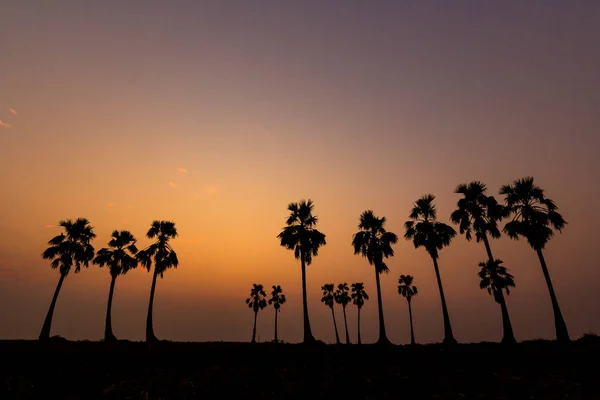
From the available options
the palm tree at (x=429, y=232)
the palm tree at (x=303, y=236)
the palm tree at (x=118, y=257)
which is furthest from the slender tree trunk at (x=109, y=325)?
the palm tree at (x=429, y=232)

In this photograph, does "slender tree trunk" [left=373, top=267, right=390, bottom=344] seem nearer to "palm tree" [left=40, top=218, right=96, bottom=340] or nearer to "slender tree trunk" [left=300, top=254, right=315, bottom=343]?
"slender tree trunk" [left=300, top=254, right=315, bottom=343]

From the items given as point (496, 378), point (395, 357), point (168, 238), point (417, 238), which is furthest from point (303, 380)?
point (168, 238)

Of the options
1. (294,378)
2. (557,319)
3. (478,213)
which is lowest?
(294,378)

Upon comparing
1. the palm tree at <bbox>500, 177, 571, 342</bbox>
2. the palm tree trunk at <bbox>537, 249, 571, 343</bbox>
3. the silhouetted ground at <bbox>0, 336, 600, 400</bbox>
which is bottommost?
the silhouetted ground at <bbox>0, 336, 600, 400</bbox>

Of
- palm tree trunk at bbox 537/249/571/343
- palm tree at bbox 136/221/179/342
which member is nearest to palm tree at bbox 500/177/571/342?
palm tree trunk at bbox 537/249/571/343

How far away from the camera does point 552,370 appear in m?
11.1

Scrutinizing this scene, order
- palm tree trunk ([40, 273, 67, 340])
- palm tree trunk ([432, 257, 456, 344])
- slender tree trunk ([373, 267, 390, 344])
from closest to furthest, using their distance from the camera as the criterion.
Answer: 1. palm tree trunk ([432, 257, 456, 344])
2. slender tree trunk ([373, 267, 390, 344])
3. palm tree trunk ([40, 273, 67, 340])

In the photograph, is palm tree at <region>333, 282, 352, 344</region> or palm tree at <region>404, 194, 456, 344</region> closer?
palm tree at <region>404, 194, 456, 344</region>

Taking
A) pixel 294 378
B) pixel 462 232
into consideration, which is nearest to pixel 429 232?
pixel 462 232

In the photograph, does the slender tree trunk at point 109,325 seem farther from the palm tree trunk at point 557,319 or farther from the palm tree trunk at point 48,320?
the palm tree trunk at point 557,319

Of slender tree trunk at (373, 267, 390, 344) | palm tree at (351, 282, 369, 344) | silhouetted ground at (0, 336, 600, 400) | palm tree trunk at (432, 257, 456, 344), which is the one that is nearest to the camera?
silhouetted ground at (0, 336, 600, 400)

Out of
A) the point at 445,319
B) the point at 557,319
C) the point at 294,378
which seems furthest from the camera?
the point at 445,319

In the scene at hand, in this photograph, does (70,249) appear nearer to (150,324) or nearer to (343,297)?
(150,324)

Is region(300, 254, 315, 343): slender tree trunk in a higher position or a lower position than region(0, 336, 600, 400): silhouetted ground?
higher
